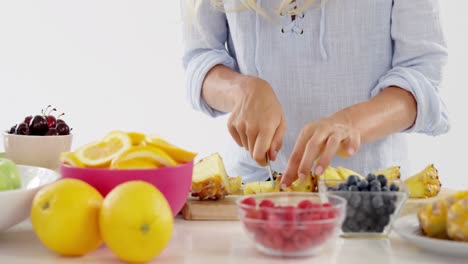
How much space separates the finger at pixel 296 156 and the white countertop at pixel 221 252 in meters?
0.25

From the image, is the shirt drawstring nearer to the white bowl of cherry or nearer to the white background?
the white bowl of cherry

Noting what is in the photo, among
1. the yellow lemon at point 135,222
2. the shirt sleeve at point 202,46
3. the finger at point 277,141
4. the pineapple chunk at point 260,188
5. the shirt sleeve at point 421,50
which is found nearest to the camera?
the yellow lemon at point 135,222

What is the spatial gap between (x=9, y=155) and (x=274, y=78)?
804mm

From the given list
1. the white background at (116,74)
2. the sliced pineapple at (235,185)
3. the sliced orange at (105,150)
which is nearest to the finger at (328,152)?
the sliced pineapple at (235,185)

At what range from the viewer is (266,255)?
1219mm

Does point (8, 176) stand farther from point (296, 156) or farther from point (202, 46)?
point (202, 46)

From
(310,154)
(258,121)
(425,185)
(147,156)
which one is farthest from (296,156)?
(147,156)

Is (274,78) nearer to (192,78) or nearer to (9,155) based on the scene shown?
(192,78)

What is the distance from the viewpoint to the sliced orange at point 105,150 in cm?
132

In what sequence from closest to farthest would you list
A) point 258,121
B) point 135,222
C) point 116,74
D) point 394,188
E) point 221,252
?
point 135,222
point 221,252
point 394,188
point 258,121
point 116,74

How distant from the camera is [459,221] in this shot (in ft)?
3.93

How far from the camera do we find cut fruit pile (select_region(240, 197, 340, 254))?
1.17 m

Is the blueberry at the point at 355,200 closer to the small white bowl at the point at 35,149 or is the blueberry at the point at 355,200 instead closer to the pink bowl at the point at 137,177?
the pink bowl at the point at 137,177

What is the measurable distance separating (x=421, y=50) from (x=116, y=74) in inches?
84.0
